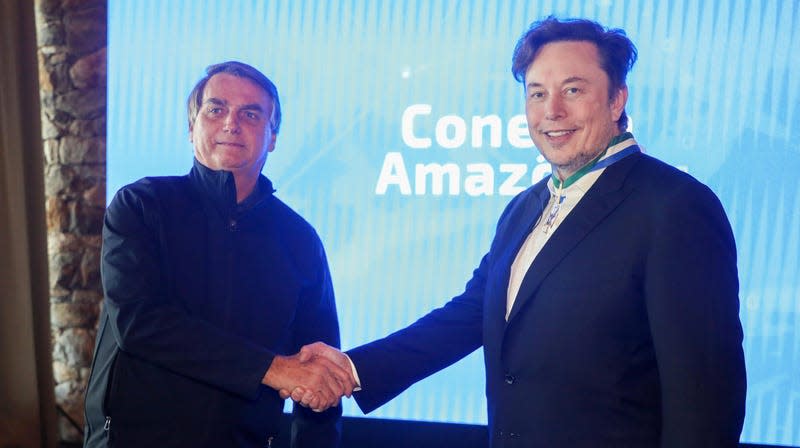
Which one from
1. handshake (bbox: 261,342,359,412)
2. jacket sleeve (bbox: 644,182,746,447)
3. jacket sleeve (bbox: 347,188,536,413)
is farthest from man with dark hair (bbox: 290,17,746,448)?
handshake (bbox: 261,342,359,412)

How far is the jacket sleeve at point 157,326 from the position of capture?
1674mm

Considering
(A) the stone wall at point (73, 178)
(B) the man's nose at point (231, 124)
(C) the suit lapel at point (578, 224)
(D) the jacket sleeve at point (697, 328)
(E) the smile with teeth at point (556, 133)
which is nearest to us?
(D) the jacket sleeve at point (697, 328)

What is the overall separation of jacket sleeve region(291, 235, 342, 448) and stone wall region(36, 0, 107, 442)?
1.43 m

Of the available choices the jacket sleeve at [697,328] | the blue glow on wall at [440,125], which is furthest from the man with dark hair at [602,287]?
the blue glow on wall at [440,125]

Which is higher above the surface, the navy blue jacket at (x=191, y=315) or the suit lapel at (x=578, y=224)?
the suit lapel at (x=578, y=224)

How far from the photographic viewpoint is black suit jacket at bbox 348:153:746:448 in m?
1.24

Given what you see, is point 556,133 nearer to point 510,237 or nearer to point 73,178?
point 510,237

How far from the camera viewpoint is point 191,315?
1.74 metres

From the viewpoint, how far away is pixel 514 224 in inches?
A: 66.9

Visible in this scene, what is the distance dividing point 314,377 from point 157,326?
0.43 metres

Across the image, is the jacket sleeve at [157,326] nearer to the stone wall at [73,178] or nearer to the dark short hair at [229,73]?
the dark short hair at [229,73]

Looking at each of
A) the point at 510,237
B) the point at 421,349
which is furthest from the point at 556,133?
the point at 421,349

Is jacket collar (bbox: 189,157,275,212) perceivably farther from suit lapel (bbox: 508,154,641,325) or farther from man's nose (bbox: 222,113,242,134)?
suit lapel (bbox: 508,154,641,325)

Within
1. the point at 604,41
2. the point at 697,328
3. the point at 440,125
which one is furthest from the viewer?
the point at 440,125
